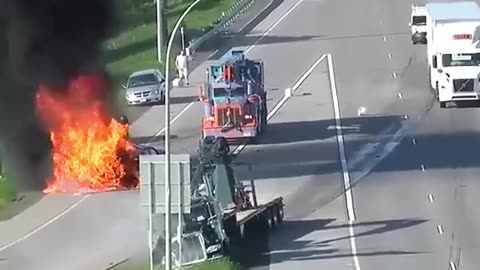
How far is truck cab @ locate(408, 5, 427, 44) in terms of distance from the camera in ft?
208

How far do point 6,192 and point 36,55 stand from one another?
7107 millimetres

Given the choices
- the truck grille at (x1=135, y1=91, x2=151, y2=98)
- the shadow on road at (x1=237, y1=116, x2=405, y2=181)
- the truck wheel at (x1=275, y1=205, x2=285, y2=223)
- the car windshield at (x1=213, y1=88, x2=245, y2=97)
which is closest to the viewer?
the truck wheel at (x1=275, y1=205, x2=285, y2=223)

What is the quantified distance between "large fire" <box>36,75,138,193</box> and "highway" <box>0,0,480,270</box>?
24.1 inches

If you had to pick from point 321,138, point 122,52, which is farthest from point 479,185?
point 122,52

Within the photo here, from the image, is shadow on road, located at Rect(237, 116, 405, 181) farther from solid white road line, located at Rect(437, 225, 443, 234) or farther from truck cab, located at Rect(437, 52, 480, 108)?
solid white road line, located at Rect(437, 225, 443, 234)

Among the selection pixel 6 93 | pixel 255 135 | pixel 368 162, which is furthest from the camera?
pixel 255 135

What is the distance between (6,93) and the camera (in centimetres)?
3212

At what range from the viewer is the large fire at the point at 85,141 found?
35.4 metres

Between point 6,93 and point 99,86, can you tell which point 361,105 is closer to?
point 99,86

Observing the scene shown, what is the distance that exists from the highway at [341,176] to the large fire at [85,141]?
611 millimetres

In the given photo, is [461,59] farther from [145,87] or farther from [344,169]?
[145,87]

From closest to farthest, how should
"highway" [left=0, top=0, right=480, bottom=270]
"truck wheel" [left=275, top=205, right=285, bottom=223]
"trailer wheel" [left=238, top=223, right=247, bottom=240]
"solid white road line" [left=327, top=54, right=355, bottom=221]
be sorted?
"highway" [left=0, top=0, right=480, bottom=270] < "trailer wheel" [left=238, top=223, right=247, bottom=240] < "truck wheel" [left=275, top=205, right=285, bottom=223] < "solid white road line" [left=327, top=54, right=355, bottom=221]

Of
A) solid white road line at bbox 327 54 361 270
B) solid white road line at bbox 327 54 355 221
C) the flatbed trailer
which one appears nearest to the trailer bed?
the flatbed trailer

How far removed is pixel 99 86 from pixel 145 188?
8.95 meters
